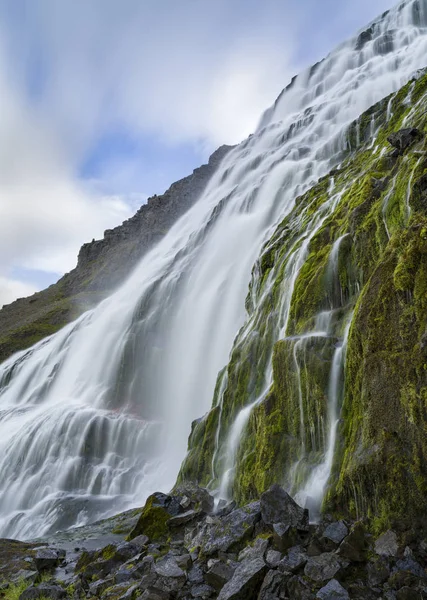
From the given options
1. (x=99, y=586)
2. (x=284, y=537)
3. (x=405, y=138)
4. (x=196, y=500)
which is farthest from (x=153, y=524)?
(x=405, y=138)

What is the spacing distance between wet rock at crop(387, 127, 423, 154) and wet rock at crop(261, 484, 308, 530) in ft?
36.0

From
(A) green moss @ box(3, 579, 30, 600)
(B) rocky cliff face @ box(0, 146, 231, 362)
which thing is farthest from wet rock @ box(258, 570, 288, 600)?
(B) rocky cliff face @ box(0, 146, 231, 362)

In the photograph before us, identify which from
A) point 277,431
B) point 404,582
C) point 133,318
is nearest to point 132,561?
point 277,431

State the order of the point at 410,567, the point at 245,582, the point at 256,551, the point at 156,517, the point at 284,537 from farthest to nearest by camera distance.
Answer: the point at 156,517, the point at 284,537, the point at 256,551, the point at 245,582, the point at 410,567

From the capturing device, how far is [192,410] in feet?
77.3

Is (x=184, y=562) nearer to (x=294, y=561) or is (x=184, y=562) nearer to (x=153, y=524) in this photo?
(x=294, y=561)

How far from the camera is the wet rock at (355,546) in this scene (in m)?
6.37

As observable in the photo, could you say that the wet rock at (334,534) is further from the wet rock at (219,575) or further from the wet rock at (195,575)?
the wet rock at (195,575)

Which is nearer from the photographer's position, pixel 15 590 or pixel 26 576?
pixel 15 590

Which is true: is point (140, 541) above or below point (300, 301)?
below

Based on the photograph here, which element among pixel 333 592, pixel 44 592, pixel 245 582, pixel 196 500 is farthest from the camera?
pixel 196 500

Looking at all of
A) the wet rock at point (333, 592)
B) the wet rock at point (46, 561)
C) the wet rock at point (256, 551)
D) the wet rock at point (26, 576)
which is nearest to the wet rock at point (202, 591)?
the wet rock at point (256, 551)

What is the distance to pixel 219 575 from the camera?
21.9ft

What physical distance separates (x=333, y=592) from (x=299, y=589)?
0.42 m
